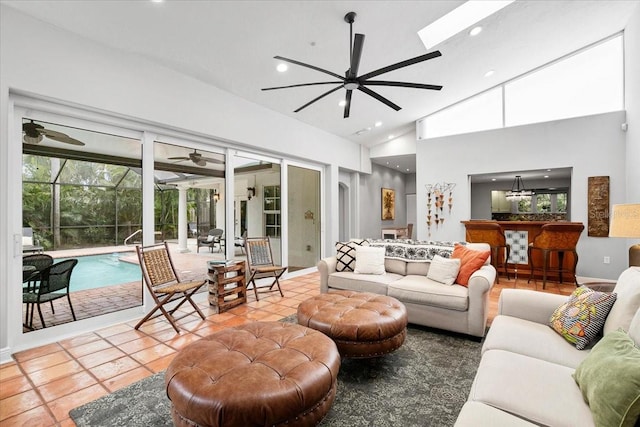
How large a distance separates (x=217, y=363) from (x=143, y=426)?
0.65m

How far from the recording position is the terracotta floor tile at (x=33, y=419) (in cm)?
173

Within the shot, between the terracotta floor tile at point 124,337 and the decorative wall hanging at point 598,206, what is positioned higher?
the decorative wall hanging at point 598,206

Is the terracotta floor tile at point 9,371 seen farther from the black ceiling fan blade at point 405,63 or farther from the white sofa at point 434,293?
the black ceiling fan blade at point 405,63

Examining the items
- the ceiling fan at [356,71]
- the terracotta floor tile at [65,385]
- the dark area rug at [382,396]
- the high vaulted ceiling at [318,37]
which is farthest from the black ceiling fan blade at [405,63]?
the terracotta floor tile at [65,385]

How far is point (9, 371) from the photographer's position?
2.31m

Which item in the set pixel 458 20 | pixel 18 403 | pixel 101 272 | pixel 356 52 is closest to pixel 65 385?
pixel 18 403

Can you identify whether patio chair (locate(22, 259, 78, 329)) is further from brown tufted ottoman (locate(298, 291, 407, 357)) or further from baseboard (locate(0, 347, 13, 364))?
brown tufted ottoman (locate(298, 291, 407, 357))

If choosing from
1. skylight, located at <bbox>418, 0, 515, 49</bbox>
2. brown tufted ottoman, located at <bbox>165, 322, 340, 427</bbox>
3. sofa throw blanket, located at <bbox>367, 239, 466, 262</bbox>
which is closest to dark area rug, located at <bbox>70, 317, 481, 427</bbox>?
brown tufted ottoman, located at <bbox>165, 322, 340, 427</bbox>

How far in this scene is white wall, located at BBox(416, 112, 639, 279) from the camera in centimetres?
500

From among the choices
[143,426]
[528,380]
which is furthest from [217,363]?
[528,380]

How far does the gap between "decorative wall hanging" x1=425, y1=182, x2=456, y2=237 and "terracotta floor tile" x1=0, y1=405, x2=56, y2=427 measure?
6484 mm

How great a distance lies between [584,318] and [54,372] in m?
3.78

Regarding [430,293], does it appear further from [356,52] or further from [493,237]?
[493,237]

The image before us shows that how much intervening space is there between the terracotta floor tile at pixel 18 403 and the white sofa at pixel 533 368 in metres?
2.57
